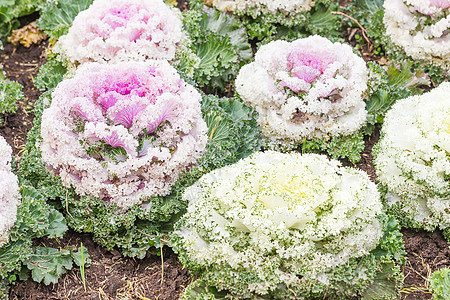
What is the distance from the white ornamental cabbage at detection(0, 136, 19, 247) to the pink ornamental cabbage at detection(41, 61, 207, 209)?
33 cm

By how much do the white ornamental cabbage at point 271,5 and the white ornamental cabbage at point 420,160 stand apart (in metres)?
1.92

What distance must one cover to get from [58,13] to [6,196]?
2750 mm

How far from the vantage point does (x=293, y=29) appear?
6.18 metres

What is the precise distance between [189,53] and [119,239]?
80.0 inches

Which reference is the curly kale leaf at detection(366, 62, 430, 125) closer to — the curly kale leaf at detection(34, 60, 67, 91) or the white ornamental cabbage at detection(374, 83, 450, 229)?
the white ornamental cabbage at detection(374, 83, 450, 229)

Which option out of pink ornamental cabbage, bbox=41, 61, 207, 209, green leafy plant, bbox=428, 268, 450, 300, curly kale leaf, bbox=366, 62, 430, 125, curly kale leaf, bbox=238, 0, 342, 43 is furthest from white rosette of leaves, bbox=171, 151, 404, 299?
curly kale leaf, bbox=238, 0, 342, 43

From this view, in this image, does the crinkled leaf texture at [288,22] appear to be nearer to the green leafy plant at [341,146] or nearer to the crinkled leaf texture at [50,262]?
→ the green leafy plant at [341,146]

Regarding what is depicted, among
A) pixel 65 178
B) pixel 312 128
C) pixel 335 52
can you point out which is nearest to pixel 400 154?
pixel 312 128

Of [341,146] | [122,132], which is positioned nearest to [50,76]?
[122,132]

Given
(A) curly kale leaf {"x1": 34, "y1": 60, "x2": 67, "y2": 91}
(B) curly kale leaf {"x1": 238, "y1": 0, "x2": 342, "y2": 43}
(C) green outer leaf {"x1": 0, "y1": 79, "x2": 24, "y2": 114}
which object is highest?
(B) curly kale leaf {"x1": 238, "y1": 0, "x2": 342, "y2": 43}

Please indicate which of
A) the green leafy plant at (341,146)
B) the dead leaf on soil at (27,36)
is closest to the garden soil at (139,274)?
the green leafy plant at (341,146)

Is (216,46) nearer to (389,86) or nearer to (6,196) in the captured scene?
(389,86)

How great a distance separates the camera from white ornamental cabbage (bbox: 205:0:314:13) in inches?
231

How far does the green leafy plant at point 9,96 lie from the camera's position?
5422 millimetres
